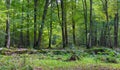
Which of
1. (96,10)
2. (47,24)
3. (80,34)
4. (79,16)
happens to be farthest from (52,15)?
(80,34)

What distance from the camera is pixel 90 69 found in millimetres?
9961

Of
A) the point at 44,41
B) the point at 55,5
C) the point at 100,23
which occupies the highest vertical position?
the point at 55,5

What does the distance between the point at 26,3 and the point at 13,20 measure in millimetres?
3198

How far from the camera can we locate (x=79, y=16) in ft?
117

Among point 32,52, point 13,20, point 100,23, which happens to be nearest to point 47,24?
point 13,20

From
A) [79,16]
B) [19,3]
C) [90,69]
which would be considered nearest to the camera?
[90,69]

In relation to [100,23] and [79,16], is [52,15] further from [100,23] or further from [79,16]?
[100,23]

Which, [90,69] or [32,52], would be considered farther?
[32,52]

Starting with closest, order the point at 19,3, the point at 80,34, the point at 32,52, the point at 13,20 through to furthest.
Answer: the point at 32,52 → the point at 13,20 → the point at 19,3 → the point at 80,34

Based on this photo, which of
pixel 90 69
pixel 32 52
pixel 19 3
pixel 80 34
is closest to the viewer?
pixel 90 69

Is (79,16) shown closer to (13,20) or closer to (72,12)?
(72,12)

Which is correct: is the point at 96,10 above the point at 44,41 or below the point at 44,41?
above

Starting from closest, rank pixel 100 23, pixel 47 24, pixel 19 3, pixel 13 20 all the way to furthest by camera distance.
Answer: pixel 47 24 → pixel 13 20 → pixel 19 3 → pixel 100 23

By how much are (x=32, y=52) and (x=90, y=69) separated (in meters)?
7.97
